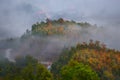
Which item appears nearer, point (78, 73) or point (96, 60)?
point (78, 73)

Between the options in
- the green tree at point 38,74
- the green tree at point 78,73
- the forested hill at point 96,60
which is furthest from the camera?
the forested hill at point 96,60

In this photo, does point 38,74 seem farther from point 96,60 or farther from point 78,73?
point 96,60

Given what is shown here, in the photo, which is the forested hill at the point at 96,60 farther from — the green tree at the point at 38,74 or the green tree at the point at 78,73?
the green tree at the point at 78,73

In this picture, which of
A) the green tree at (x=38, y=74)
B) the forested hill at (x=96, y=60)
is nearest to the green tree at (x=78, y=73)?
the green tree at (x=38, y=74)

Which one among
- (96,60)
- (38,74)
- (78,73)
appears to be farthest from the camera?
(96,60)

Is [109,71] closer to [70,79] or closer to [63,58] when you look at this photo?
[63,58]

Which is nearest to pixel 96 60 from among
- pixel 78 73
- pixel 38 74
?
pixel 38 74

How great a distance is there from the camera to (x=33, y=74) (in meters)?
60.2

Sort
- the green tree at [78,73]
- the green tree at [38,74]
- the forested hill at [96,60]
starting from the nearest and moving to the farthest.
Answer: the green tree at [78,73] < the green tree at [38,74] < the forested hill at [96,60]

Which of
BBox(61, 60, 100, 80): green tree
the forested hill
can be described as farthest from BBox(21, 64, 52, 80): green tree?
the forested hill

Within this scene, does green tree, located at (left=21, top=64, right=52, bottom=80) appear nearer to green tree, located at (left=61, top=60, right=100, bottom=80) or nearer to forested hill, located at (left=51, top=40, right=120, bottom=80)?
green tree, located at (left=61, top=60, right=100, bottom=80)

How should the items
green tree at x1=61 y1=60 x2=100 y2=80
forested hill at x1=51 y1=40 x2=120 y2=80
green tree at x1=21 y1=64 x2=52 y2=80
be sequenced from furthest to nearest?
1. forested hill at x1=51 y1=40 x2=120 y2=80
2. green tree at x1=21 y1=64 x2=52 y2=80
3. green tree at x1=61 y1=60 x2=100 y2=80

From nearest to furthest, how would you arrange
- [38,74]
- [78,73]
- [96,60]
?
1. [78,73]
2. [38,74]
3. [96,60]

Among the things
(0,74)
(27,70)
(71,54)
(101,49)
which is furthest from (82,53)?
(27,70)
